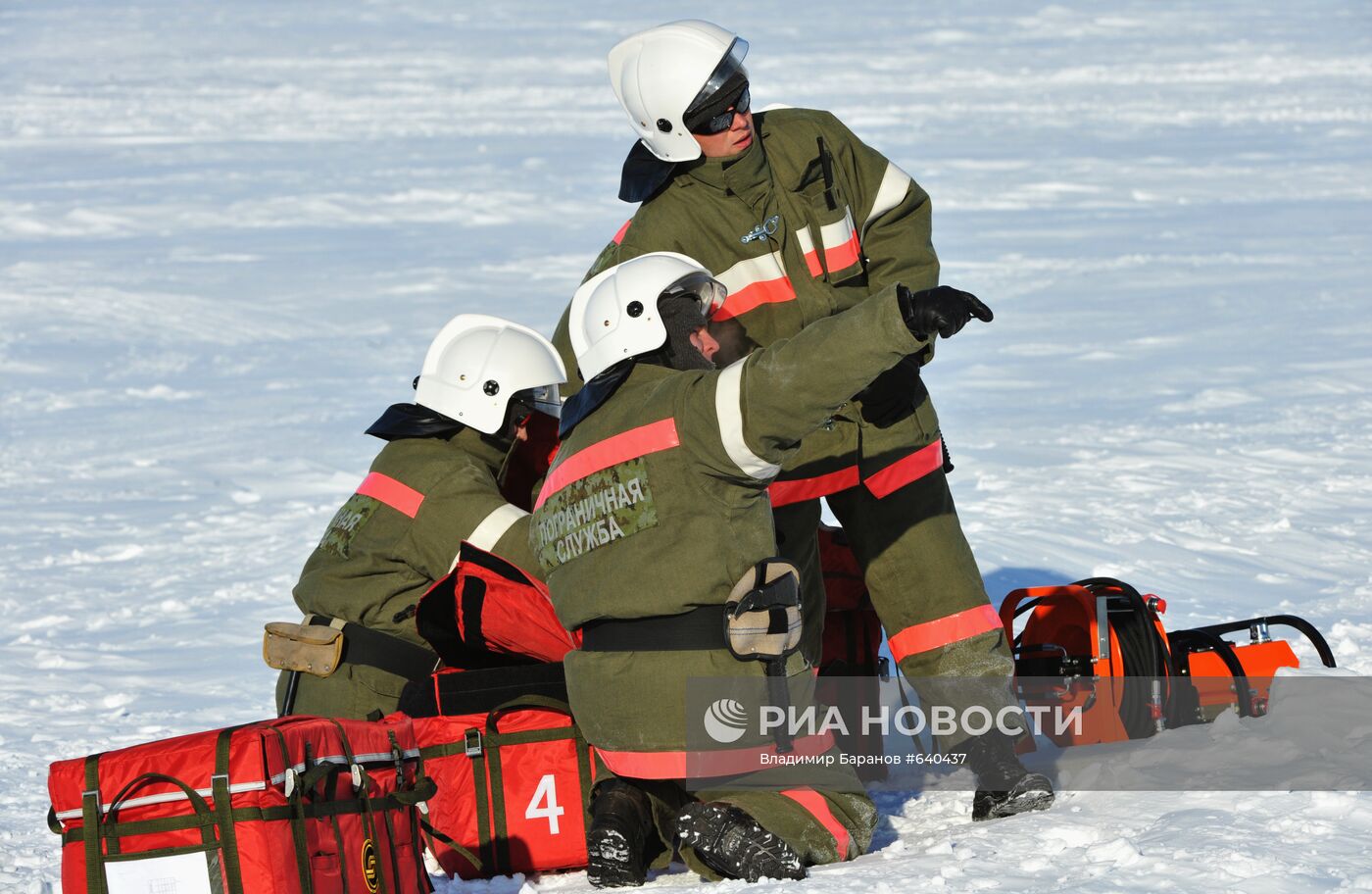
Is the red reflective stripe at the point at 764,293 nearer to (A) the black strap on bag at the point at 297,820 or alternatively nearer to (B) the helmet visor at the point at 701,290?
(B) the helmet visor at the point at 701,290

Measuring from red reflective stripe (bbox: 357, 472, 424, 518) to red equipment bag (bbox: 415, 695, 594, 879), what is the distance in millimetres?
663

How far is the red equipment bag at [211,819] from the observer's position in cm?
345

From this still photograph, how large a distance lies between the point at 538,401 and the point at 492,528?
54 cm

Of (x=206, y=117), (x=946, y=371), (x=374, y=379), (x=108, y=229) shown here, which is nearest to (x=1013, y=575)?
(x=946, y=371)

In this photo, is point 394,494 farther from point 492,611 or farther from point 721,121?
point 721,121

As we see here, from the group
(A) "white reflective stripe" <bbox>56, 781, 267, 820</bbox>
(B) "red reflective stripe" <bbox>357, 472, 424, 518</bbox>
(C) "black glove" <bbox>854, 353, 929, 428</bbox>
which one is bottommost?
(A) "white reflective stripe" <bbox>56, 781, 267, 820</bbox>

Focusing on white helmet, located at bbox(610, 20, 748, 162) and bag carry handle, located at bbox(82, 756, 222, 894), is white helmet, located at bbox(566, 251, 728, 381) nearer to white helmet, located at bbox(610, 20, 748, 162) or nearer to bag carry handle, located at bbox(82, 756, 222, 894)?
white helmet, located at bbox(610, 20, 748, 162)

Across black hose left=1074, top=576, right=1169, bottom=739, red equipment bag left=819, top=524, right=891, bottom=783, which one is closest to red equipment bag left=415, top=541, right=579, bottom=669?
red equipment bag left=819, top=524, right=891, bottom=783

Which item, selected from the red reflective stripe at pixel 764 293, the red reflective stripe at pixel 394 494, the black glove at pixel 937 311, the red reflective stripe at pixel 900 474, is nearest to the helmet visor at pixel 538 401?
the red reflective stripe at pixel 394 494

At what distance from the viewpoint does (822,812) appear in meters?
4.02

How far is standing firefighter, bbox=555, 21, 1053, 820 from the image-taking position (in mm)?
4691

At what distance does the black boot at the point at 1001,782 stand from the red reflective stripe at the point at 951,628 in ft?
0.91

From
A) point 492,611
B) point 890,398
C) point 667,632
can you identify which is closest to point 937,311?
point 667,632

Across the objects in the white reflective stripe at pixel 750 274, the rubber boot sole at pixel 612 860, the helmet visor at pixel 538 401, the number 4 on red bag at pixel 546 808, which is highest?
the white reflective stripe at pixel 750 274
